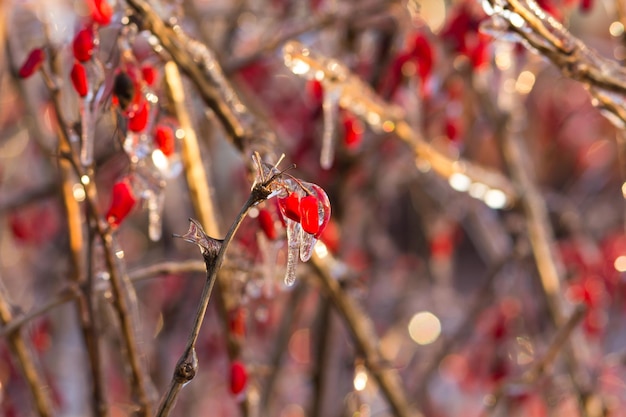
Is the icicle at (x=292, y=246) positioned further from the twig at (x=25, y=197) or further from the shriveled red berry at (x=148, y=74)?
the twig at (x=25, y=197)

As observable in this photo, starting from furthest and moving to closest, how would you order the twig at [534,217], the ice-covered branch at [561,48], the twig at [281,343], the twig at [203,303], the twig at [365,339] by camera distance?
the twig at [281,343]
the twig at [534,217]
the twig at [365,339]
the ice-covered branch at [561,48]
the twig at [203,303]

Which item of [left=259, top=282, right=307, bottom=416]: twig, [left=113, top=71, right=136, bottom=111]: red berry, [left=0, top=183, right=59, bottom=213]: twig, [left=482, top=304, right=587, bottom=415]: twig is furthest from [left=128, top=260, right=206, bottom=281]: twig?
[left=259, top=282, right=307, bottom=416]: twig

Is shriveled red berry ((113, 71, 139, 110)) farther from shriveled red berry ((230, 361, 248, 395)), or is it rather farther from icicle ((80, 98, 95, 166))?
shriveled red berry ((230, 361, 248, 395))

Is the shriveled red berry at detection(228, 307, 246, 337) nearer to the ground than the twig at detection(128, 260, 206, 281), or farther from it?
nearer to the ground

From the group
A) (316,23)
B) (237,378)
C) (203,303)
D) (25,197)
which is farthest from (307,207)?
(25,197)

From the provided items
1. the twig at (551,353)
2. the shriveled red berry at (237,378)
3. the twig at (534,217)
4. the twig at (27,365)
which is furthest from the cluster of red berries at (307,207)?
the twig at (534,217)

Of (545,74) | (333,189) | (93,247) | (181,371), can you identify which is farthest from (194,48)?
(545,74)
